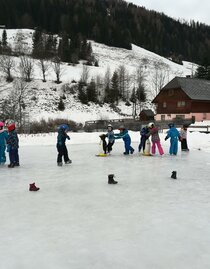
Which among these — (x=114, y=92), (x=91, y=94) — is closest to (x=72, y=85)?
(x=91, y=94)

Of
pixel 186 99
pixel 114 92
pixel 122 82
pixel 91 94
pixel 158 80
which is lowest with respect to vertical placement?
pixel 186 99

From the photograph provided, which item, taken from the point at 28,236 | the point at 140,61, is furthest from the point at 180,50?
the point at 28,236

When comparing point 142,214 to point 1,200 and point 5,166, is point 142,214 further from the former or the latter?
point 5,166

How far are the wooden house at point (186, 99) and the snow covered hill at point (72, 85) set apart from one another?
7.05 m

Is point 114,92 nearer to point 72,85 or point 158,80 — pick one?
point 72,85

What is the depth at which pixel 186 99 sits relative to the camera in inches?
1757

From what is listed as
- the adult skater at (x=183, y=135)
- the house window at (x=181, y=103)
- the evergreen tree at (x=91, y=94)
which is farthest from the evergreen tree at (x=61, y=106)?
the adult skater at (x=183, y=135)

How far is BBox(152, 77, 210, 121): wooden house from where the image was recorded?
44.3 m

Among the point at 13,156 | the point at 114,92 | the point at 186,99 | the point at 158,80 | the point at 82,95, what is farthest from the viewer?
the point at 158,80

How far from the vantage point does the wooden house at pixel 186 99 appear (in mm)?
44312

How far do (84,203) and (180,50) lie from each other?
130703 millimetres

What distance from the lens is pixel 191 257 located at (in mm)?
3697

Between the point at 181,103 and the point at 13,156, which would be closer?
the point at 13,156

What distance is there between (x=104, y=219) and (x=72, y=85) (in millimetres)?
49392
